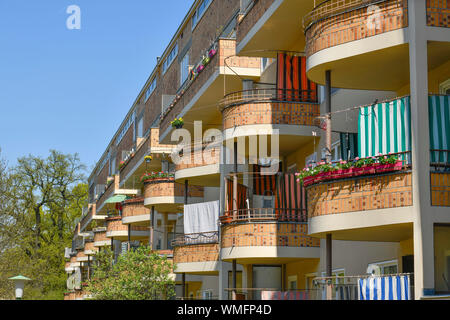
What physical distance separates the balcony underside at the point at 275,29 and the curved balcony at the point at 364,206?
612cm

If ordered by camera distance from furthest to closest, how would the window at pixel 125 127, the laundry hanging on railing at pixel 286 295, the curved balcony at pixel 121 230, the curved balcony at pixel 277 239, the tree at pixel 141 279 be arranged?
the window at pixel 125 127 < the curved balcony at pixel 121 230 < the tree at pixel 141 279 < the curved balcony at pixel 277 239 < the laundry hanging on railing at pixel 286 295

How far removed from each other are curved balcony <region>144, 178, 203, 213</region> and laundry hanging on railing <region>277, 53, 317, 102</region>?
1247cm

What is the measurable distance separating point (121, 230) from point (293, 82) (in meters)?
27.4

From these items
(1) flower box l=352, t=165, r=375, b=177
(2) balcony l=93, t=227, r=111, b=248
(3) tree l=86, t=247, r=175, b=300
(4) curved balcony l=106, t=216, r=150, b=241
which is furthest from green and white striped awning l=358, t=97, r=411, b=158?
(2) balcony l=93, t=227, r=111, b=248

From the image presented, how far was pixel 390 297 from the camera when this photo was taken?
15.8 m

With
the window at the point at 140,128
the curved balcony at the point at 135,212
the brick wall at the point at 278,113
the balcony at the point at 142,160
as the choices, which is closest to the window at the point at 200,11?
the balcony at the point at 142,160

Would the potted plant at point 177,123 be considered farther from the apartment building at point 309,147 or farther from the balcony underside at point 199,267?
the balcony underside at point 199,267

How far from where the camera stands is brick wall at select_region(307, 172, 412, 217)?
15641 mm

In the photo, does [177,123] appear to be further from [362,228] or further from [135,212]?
[362,228]

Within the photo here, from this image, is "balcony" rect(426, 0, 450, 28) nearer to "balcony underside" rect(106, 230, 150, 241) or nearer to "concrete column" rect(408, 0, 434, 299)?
"concrete column" rect(408, 0, 434, 299)

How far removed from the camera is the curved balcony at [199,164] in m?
29.8

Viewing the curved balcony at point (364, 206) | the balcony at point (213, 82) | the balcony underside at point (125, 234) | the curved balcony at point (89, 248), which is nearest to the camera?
the curved balcony at point (364, 206)
